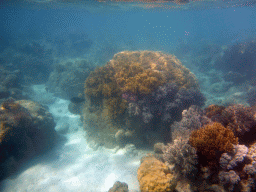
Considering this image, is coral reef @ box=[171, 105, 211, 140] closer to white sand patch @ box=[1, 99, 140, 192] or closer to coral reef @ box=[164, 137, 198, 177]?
coral reef @ box=[164, 137, 198, 177]

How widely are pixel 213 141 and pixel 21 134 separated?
9451 millimetres

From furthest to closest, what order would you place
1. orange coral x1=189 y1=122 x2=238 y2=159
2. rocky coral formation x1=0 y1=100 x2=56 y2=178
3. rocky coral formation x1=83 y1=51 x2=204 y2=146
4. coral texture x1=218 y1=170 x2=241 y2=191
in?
rocky coral formation x1=0 y1=100 x2=56 y2=178 → rocky coral formation x1=83 y1=51 x2=204 y2=146 → orange coral x1=189 y1=122 x2=238 y2=159 → coral texture x1=218 y1=170 x2=241 y2=191

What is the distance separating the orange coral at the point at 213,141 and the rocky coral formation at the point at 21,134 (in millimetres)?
8917

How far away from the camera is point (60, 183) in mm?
6504

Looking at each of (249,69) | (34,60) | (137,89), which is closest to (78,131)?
(137,89)

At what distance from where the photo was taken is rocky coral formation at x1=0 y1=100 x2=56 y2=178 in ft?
23.7

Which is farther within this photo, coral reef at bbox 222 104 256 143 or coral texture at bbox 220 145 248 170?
coral reef at bbox 222 104 256 143

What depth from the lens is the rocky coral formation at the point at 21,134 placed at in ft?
23.7

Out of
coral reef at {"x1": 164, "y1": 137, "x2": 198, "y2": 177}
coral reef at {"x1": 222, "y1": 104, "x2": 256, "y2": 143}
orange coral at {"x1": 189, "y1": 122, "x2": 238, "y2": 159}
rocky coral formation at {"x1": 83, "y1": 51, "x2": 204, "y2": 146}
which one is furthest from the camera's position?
rocky coral formation at {"x1": 83, "y1": 51, "x2": 204, "y2": 146}

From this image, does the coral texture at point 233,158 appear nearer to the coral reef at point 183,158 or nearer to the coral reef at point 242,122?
the coral reef at point 183,158

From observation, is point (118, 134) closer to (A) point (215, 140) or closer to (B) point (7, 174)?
(A) point (215, 140)

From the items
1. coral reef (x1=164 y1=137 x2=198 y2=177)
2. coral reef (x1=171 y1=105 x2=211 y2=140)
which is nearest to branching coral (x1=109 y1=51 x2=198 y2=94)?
coral reef (x1=171 y1=105 x2=211 y2=140)

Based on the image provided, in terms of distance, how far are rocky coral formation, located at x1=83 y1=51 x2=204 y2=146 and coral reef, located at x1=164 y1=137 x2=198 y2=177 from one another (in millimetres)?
2686

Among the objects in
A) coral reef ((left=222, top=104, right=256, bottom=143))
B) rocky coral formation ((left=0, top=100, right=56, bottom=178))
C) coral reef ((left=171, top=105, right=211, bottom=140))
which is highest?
rocky coral formation ((left=0, top=100, right=56, bottom=178))
